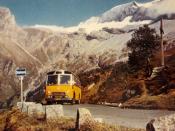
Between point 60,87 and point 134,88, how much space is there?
439 inches

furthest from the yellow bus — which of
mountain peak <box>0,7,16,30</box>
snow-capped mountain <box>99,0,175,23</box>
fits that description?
mountain peak <box>0,7,16,30</box>

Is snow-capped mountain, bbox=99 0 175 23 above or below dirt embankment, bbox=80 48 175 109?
above

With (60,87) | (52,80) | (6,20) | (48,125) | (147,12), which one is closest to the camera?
(48,125)

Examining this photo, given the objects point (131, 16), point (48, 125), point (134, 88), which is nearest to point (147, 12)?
point (131, 16)

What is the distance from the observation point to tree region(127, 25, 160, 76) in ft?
168

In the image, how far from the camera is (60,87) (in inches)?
1393

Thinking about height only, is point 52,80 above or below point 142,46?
below

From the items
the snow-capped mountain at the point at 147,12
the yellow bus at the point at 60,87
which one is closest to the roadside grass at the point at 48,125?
the yellow bus at the point at 60,87

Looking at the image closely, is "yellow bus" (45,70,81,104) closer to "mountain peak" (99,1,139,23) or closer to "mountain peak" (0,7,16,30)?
"mountain peak" (99,1,139,23)

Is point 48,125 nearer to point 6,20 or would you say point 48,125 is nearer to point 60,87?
point 60,87

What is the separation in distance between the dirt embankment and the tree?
1132 mm

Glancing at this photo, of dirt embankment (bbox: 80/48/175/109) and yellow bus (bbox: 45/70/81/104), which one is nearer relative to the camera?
dirt embankment (bbox: 80/48/175/109)

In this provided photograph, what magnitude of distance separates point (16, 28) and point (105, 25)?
6737 centimetres

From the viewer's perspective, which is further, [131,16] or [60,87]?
[131,16]
